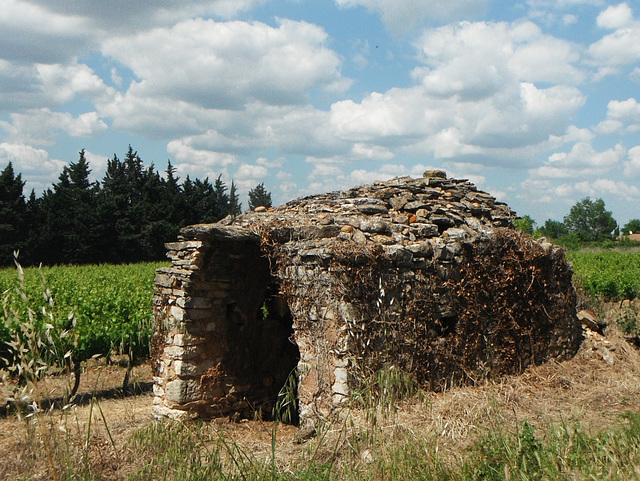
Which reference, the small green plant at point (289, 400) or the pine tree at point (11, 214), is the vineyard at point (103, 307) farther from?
the pine tree at point (11, 214)

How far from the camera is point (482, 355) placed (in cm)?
638

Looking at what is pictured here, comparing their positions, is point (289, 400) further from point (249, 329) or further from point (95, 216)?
point (95, 216)

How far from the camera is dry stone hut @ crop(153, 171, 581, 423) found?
570 cm

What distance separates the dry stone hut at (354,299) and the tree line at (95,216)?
88.8 ft

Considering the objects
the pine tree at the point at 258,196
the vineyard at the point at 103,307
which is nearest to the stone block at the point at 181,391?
the vineyard at the point at 103,307

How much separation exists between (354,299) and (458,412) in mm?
1455

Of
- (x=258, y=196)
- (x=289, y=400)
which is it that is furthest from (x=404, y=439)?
(x=258, y=196)

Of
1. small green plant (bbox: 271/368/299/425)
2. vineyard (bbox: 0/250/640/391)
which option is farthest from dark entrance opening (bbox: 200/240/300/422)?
vineyard (bbox: 0/250/640/391)

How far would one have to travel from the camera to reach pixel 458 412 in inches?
204

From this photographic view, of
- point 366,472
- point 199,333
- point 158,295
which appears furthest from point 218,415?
point 366,472

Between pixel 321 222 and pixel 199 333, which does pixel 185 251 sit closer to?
pixel 199 333

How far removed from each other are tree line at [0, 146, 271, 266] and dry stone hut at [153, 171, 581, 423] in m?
27.1

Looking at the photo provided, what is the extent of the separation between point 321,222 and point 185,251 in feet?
6.06

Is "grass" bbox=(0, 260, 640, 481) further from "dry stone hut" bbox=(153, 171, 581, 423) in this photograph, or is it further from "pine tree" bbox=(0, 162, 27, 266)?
"pine tree" bbox=(0, 162, 27, 266)
